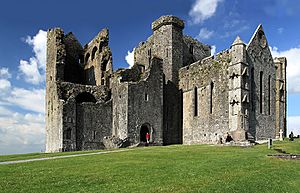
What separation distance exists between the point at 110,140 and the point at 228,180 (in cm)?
2591

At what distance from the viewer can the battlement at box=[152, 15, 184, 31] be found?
46.7 meters

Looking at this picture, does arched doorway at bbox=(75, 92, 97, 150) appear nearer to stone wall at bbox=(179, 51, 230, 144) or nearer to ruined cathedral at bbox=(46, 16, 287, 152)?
ruined cathedral at bbox=(46, 16, 287, 152)

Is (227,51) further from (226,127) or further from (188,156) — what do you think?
(188,156)

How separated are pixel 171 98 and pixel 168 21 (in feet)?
31.8

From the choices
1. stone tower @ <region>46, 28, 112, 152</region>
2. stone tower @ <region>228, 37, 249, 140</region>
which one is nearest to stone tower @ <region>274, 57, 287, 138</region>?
stone tower @ <region>228, 37, 249, 140</region>

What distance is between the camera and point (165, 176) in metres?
16.5

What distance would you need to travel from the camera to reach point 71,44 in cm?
5706

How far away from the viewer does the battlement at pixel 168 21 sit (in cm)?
4669

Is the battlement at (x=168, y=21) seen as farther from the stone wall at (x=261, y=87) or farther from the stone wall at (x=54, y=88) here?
the stone wall at (x=54, y=88)

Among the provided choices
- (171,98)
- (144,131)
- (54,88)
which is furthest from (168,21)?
(54,88)

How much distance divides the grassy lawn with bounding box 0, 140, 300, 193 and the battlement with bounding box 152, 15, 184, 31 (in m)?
27.6

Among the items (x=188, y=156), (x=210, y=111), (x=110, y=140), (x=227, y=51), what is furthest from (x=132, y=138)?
(x=188, y=156)

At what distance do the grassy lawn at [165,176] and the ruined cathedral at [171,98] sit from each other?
1412cm

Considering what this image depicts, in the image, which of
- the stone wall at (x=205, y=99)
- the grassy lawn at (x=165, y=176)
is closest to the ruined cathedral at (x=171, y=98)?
the stone wall at (x=205, y=99)
